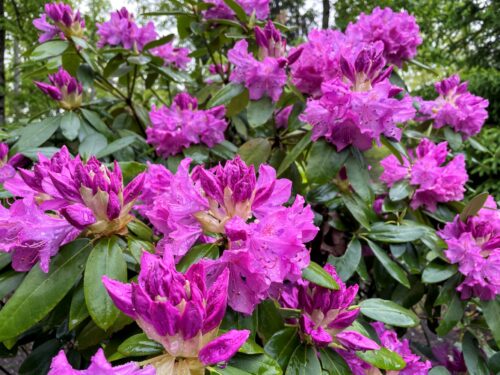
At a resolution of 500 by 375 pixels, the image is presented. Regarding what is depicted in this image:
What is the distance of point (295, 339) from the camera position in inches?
40.0

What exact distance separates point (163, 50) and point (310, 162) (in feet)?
5.41

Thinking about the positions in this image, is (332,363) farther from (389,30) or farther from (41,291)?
(389,30)

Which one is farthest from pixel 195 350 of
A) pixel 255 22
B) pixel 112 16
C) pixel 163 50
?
pixel 163 50

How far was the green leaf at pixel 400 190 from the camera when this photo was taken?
1612 millimetres

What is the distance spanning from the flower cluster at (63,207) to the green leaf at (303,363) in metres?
0.49

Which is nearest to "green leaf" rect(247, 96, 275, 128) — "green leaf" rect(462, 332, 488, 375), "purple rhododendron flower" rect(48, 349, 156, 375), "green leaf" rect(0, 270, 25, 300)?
"green leaf" rect(0, 270, 25, 300)

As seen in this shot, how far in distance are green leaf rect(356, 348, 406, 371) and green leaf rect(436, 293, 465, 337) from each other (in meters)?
0.50

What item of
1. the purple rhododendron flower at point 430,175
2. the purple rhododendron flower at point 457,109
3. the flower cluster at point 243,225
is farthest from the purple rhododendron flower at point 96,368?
the purple rhododendron flower at point 457,109

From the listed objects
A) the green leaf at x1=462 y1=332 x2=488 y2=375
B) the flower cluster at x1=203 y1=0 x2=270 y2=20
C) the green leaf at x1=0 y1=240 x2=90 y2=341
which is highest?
the flower cluster at x1=203 y1=0 x2=270 y2=20

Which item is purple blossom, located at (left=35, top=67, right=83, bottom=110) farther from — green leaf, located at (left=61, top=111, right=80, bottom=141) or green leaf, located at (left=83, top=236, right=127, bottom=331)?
green leaf, located at (left=83, top=236, right=127, bottom=331)

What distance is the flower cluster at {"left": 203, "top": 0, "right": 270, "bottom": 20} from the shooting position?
1972mm

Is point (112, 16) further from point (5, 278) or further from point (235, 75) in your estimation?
point (5, 278)

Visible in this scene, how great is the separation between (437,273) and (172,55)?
1.94 metres

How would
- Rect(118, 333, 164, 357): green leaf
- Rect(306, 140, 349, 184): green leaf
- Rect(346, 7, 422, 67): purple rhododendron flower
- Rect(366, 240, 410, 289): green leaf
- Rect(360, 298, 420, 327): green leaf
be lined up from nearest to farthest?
1. Rect(118, 333, 164, 357): green leaf
2. Rect(360, 298, 420, 327): green leaf
3. Rect(306, 140, 349, 184): green leaf
4. Rect(366, 240, 410, 289): green leaf
5. Rect(346, 7, 422, 67): purple rhododendron flower
